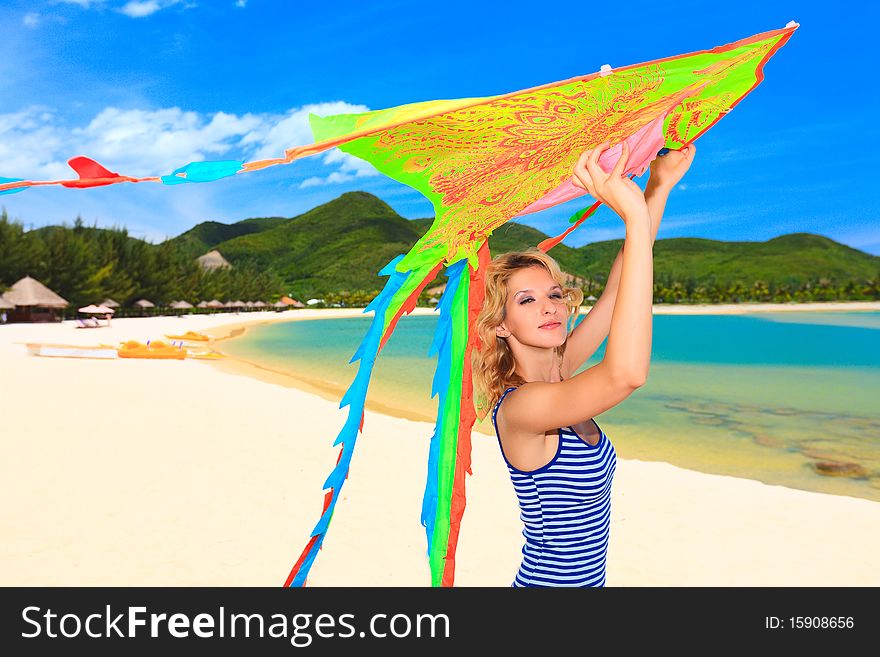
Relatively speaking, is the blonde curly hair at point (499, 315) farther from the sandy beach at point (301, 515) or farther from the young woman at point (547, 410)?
the sandy beach at point (301, 515)

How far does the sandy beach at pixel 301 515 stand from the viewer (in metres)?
4.33

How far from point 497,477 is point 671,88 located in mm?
5702

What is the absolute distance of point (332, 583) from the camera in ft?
13.4

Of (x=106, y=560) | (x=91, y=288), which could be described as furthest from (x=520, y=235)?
(x=91, y=288)

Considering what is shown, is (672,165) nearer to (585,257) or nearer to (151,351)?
(151,351)

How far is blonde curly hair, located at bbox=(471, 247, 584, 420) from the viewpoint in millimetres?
1727

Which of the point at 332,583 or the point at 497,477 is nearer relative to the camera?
the point at 332,583

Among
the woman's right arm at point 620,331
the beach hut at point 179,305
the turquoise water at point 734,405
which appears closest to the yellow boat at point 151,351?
the turquoise water at point 734,405

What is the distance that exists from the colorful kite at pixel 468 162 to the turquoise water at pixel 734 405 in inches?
269

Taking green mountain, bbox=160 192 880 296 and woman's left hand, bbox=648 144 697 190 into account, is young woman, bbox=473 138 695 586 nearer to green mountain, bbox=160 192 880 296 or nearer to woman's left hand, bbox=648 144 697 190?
woman's left hand, bbox=648 144 697 190

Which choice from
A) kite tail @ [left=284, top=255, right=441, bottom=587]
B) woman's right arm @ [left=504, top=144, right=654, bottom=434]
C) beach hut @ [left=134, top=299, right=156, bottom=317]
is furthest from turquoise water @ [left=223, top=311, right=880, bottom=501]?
beach hut @ [left=134, top=299, right=156, bottom=317]

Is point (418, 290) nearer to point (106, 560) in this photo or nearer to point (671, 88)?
point (671, 88)

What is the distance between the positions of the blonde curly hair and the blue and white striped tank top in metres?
0.06

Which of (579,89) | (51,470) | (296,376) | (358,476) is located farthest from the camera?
(296,376)
